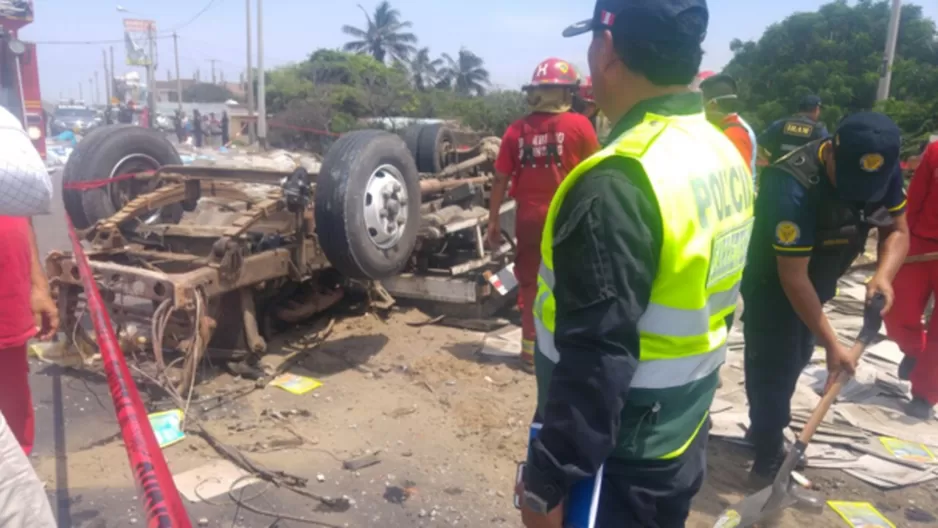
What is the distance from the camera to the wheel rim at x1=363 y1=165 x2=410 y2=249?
183 inches

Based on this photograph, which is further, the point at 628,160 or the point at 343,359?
the point at 343,359

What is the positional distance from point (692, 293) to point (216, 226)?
398 centimetres

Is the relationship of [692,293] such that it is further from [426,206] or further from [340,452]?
[426,206]

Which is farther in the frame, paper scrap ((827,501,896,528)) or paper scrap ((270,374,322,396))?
paper scrap ((270,374,322,396))

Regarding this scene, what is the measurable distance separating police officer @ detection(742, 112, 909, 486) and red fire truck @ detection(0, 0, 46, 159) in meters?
8.40

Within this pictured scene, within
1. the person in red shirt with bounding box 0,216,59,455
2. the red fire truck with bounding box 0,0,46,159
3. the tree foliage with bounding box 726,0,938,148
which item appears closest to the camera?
the person in red shirt with bounding box 0,216,59,455

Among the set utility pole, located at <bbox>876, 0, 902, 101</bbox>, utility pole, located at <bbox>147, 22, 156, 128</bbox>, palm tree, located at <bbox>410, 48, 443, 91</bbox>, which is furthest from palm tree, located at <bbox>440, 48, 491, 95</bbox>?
utility pole, located at <bbox>876, 0, 902, 101</bbox>

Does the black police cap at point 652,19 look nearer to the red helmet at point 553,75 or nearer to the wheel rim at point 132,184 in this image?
the red helmet at point 553,75

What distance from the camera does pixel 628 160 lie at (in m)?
1.41

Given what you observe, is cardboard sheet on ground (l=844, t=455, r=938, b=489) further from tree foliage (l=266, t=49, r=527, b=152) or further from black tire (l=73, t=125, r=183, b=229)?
tree foliage (l=266, t=49, r=527, b=152)

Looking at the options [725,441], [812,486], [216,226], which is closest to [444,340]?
[216,226]

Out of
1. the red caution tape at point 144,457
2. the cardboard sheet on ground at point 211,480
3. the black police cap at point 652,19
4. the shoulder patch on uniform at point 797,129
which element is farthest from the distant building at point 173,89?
the black police cap at point 652,19

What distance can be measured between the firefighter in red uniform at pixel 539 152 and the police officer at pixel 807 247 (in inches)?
61.4

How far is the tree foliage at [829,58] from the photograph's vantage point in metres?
17.9
